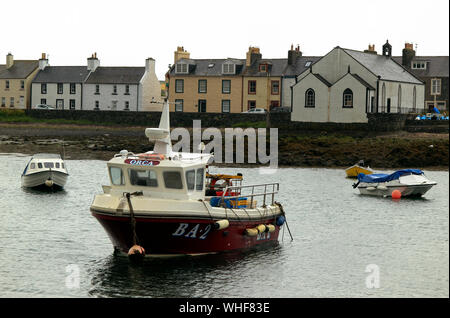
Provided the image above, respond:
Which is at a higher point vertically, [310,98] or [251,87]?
[251,87]

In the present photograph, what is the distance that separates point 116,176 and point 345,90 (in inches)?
1950

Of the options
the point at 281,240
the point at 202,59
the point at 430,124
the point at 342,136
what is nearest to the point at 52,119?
the point at 202,59

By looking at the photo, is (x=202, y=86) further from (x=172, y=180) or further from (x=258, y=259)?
(x=172, y=180)

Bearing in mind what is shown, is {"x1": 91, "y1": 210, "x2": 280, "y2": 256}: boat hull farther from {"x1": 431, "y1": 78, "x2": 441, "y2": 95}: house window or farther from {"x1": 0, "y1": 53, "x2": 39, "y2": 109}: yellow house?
{"x1": 0, "y1": 53, "x2": 39, "y2": 109}: yellow house

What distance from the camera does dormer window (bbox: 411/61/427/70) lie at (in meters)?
87.9

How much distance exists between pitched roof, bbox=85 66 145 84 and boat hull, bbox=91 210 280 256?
2592 inches

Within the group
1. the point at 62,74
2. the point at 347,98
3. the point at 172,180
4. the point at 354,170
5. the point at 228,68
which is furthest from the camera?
the point at 62,74

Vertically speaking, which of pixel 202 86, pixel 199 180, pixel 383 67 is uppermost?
pixel 383 67

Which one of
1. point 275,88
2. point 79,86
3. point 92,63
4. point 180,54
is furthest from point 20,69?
point 275,88

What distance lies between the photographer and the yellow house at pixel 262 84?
82.7 meters

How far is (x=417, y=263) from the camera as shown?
26.3m

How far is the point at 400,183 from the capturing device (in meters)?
44.9

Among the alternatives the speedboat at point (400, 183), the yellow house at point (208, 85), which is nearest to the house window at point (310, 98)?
the yellow house at point (208, 85)

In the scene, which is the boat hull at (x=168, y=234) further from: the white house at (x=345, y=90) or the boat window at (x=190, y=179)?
the white house at (x=345, y=90)
